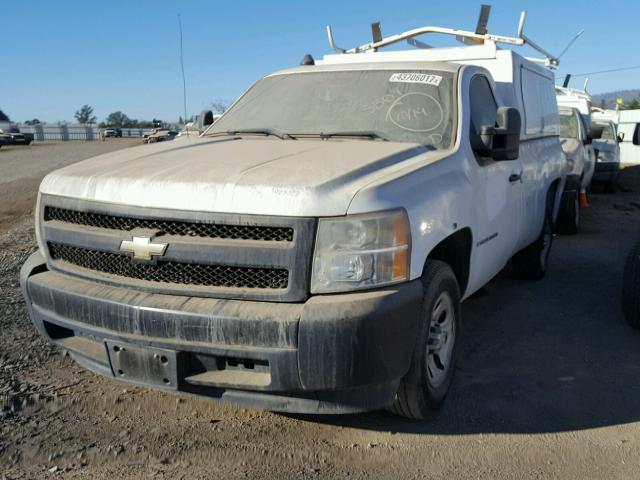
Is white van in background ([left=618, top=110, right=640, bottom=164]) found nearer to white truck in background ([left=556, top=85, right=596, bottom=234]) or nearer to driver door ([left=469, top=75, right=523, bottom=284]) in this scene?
white truck in background ([left=556, top=85, right=596, bottom=234])

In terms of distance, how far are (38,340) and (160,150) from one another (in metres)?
1.66

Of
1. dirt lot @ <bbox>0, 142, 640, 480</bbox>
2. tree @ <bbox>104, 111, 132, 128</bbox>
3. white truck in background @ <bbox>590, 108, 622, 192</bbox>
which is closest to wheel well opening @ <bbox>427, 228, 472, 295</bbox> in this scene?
dirt lot @ <bbox>0, 142, 640, 480</bbox>

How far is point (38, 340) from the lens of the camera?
4332 mm

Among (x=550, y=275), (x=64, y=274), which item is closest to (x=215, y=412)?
(x=64, y=274)

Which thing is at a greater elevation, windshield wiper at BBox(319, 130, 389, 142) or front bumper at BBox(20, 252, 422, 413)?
windshield wiper at BBox(319, 130, 389, 142)

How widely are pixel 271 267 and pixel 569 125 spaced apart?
398 inches

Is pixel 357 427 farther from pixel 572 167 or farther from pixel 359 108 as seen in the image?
pixel 572 167

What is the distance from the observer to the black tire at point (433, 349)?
10.0ft

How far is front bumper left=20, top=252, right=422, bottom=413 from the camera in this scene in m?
2.62

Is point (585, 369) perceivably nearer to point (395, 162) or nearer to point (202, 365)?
point (395, 162)

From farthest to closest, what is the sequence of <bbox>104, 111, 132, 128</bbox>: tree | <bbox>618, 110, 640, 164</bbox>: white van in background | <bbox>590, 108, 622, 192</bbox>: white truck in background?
<bbox>104, 111, 132, 128</bbox>: tree
<bbox>618, 110, 640, 164</bbox>: white van in background
<bbox>590, 108, 622, 192</bbox>: white truck in background

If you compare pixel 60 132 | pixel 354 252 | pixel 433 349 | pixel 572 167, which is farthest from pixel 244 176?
pixel 60 132

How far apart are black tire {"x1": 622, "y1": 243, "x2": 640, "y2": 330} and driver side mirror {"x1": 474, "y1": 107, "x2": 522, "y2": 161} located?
1565 mm

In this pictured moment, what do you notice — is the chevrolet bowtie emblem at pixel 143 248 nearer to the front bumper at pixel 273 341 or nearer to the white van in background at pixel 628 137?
the front bumper at pixel 273 341
